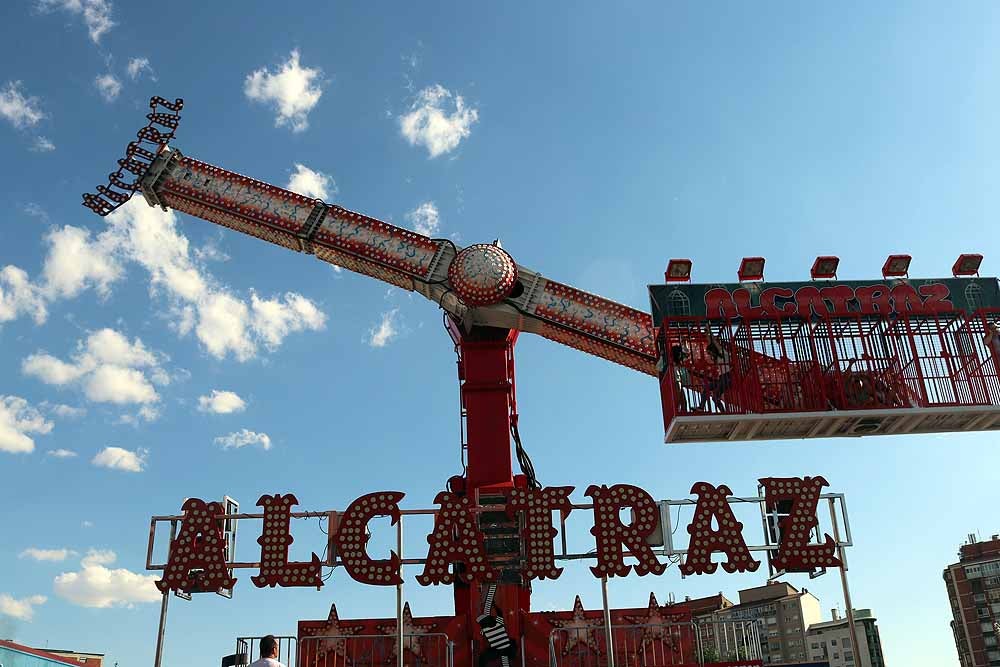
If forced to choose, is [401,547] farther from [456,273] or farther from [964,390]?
[964,390]

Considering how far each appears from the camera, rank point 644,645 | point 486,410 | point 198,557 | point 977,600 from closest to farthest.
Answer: point 644,645 → point 198,557 → point 486,410 → point 977,600

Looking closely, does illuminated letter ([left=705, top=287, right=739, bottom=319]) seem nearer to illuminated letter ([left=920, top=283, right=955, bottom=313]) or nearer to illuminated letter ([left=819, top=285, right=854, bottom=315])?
illuminated letter ([left=819, top=285, right=854, bottom=315])

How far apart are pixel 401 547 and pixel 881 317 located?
12882 millimetres

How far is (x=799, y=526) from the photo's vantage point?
61.5 ft

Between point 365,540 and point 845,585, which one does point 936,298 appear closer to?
point 845,585

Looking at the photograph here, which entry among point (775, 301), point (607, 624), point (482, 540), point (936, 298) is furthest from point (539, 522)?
point (936, 298)

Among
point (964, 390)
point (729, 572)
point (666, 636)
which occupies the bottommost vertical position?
point (666, 636)

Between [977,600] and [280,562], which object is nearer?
[280,562]

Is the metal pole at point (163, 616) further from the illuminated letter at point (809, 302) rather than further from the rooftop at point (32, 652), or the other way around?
the illuminated letter at point (809, 302)

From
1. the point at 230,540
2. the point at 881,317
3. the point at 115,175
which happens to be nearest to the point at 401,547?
the point at 230,540

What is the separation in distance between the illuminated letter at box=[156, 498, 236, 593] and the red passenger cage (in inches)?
411

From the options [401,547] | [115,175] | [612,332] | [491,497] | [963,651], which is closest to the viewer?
[401,547]

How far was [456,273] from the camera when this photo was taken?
2295 cm

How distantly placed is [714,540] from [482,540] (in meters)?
4.95
